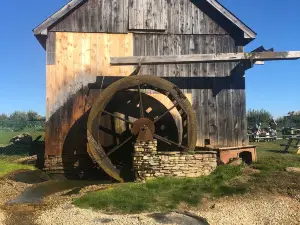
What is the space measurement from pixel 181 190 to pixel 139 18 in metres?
5.97

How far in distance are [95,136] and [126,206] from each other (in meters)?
3.55

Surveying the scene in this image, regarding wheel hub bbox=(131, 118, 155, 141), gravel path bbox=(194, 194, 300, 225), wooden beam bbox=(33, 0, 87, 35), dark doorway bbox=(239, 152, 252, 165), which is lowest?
gravel path bbox=(194, 194, 300, 225)

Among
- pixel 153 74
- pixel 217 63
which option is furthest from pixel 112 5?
pixel 217 63

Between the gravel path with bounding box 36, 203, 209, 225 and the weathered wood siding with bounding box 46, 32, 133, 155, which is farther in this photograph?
the weathered wood siding with bounding box 46, 32, 133, 155

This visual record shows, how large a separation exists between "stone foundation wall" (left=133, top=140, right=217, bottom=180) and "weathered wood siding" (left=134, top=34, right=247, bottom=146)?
7.42ft

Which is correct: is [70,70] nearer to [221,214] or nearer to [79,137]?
[79,137]

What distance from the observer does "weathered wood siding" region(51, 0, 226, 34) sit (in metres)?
10.3

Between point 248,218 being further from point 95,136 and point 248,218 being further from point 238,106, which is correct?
point 238,106

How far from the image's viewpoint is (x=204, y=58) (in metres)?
10.1

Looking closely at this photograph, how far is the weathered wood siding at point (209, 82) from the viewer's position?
1078 centimetres

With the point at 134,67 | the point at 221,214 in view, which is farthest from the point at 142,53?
the point at 221,214

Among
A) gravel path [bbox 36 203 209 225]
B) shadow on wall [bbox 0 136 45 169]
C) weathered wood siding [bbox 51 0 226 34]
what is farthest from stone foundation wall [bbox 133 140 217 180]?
weathered wood siding [bbox 51 0 226 34]

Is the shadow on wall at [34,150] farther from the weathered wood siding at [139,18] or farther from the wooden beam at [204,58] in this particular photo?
the weathered wood siding at [139,18]

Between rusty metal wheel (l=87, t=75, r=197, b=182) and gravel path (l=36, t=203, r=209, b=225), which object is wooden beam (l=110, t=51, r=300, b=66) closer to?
rusty metal wheel (l=87, t=75, r=197, b=182)
